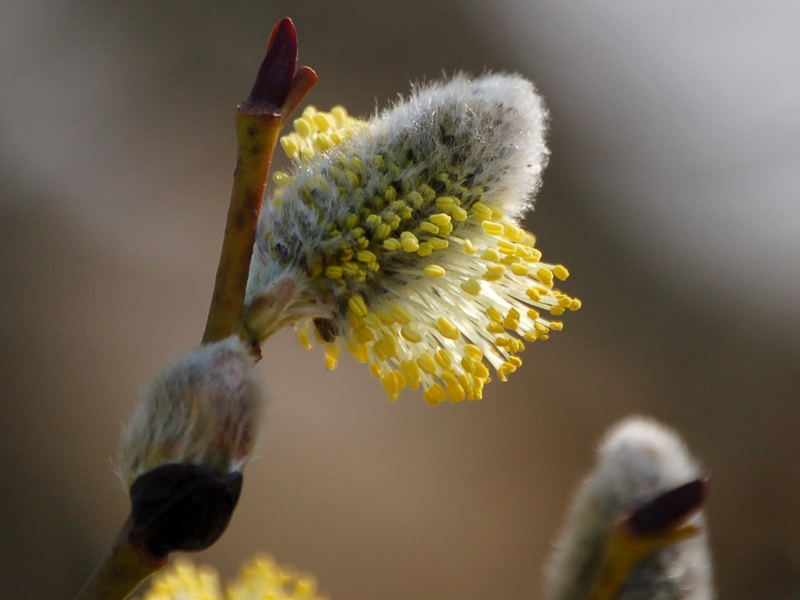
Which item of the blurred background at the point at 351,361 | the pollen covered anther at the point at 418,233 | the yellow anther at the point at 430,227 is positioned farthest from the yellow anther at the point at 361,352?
the blurred background at the point at 351,361

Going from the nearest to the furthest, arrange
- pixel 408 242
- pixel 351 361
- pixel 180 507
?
pixel 180 507 < pixel 408 242 < pixel 351 361

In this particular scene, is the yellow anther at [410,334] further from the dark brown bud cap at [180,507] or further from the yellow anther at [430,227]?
the dark brown bud cap at [180,507]

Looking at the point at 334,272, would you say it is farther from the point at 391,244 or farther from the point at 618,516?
the point at 618,516

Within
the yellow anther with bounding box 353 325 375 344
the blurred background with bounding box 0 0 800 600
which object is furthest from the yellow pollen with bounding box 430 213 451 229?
the blurred background with bounding box 0 0 800 600

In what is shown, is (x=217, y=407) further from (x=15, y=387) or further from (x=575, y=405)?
(x=575, y=405)

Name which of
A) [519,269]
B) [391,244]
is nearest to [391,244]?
[391,244]
